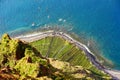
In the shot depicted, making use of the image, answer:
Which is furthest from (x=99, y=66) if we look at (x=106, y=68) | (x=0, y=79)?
(x=0, y=79)

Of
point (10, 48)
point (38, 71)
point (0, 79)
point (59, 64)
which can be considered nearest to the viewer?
point (0, 79)

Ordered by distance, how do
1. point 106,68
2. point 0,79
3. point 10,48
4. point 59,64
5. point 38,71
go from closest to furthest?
point 0,79 → point 38,71 → point 10,48 → point 59,64 → point 106,68

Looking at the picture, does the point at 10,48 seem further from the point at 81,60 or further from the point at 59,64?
the point at 81,60

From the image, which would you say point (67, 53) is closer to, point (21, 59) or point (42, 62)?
point (42, 62)

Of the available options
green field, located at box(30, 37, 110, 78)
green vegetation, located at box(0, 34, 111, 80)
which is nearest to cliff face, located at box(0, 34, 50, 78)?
green vegetation, located at box(0, 34, 111, 80)

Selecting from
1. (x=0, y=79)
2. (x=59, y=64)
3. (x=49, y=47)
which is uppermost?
(x=49, y=47)

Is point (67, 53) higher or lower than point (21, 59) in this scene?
higher

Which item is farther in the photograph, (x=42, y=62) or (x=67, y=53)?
(x=67, y=53)

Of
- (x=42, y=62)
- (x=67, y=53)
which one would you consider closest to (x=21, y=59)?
(x=42, y=62)
